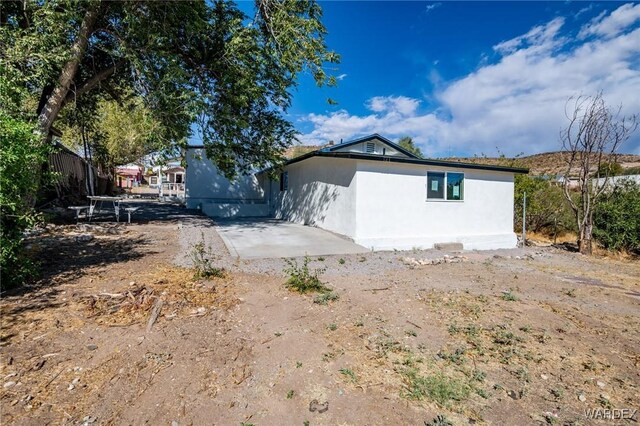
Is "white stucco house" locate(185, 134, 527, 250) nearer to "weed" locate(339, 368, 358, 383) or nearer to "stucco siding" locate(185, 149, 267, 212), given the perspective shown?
"weed" locate(339, 368, 358, 383)

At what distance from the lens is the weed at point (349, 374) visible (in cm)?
256

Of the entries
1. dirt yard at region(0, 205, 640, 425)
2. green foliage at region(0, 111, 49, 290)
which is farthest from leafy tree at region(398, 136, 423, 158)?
green foliage at region(0, 111, 49, 290)

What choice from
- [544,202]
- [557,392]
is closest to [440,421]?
[557,392]

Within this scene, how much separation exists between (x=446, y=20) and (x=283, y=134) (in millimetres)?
7668

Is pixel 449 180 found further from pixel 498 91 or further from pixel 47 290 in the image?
pixel 47 290

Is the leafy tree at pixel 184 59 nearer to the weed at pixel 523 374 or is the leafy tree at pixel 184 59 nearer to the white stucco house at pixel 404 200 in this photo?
the white stucco house at pixel 404 200

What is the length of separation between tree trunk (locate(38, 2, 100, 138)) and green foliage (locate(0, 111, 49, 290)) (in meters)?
5.23

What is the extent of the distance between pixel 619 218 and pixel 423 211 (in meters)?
6.15

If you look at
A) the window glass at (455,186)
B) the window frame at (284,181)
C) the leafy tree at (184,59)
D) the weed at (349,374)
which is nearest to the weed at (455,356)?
the weed at (349,374)

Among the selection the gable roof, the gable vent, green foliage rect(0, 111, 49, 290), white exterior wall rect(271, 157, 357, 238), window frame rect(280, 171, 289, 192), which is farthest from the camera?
the gable vent

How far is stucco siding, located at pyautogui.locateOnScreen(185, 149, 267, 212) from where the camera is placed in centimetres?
1852

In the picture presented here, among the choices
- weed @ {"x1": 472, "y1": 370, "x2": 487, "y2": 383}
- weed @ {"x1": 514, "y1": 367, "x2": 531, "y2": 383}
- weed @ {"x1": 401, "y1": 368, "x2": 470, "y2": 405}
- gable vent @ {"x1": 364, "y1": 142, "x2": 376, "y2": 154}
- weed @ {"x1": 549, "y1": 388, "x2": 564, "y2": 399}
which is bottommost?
weed @ {"x1": 549, "y1": 388, "x2": 564, "y2": 399}

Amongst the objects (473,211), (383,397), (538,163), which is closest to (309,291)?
(383,397)

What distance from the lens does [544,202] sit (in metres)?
13.2
